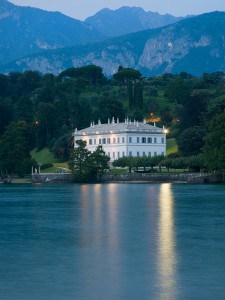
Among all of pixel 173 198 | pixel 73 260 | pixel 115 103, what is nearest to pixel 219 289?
pixel 73 260

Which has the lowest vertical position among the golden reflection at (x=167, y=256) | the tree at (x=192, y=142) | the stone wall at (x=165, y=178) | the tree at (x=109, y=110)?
the golden reflection at (x=167, y=256)

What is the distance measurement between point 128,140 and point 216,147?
1680 inches

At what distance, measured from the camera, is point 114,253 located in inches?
1599

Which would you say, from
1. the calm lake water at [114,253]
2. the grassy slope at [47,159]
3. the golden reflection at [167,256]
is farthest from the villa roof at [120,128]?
the golden reflection at [167,256]

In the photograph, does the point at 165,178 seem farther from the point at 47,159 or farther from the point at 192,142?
the point at 47,159

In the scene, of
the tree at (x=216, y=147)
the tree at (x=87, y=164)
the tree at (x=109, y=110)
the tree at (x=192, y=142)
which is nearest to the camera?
the tree at (x=216, y=147)

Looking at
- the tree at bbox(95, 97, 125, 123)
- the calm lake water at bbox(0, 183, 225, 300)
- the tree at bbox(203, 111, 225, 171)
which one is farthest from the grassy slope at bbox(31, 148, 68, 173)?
the calm lake water at bbox(0, 183, 225, 300)

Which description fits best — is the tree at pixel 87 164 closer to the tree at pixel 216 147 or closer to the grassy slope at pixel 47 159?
the grassy slope at pixel 47 159

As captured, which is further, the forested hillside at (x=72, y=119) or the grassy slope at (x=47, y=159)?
the grassy slope at (x=47, y=159)

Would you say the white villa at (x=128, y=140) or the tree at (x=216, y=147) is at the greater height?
the white villa at (x=128, y=140)

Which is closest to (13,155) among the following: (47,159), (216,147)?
(47,159)

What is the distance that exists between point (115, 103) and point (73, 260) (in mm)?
144557

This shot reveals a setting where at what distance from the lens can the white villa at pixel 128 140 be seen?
516 feet

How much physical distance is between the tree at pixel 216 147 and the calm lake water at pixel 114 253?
43109mm
